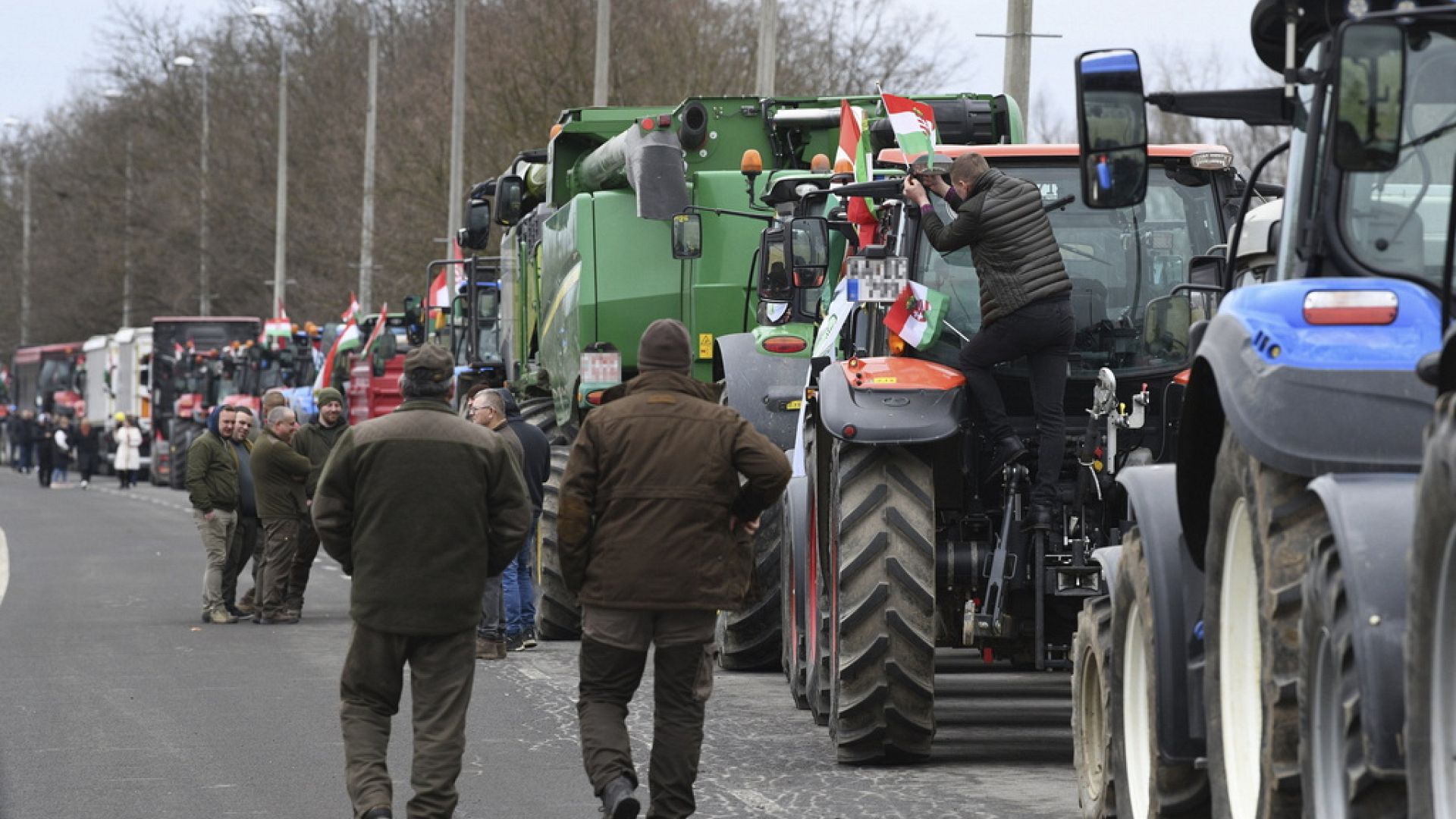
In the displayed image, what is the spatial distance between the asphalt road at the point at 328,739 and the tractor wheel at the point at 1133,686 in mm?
1664

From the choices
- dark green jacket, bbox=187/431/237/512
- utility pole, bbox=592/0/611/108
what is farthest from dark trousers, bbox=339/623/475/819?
utility pole, bbox=592/0/611/108

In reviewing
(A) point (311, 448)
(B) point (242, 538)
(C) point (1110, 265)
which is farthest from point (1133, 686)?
(B) point (242, 538)

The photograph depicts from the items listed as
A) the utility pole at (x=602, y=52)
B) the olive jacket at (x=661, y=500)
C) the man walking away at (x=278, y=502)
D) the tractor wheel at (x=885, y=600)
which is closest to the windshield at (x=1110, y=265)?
the tractor wheel at (x=885, y=600)

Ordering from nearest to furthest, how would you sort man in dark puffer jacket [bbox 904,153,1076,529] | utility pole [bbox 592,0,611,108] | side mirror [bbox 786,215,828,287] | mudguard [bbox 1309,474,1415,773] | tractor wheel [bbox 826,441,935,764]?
mudguard [bbox 1309,474,1415,773] < tractor wheel [bbox 826,441,935,764] < man in dark puffer jacket [bbox 904,153,1076,529] < side mirror [bbox 786,215,828,287] < utility pole [bbox 592,0,611,108]

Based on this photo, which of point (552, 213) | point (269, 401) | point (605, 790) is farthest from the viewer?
point (269, 401)

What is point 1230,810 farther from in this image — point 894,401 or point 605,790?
point 894,401

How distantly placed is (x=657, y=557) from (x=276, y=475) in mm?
10976

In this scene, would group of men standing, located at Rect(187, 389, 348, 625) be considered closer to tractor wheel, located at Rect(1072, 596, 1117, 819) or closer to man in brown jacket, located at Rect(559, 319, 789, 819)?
man in brown jacket, located at Rect(559, 319, 789, 819)

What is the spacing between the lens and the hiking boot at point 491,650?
50.8 feet

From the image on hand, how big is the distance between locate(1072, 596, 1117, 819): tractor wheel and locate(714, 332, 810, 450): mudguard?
18.8ft

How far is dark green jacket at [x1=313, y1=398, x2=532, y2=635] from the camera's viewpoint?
8.29 m

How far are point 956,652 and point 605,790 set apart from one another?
730cm

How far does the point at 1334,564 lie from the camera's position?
532 centimetres

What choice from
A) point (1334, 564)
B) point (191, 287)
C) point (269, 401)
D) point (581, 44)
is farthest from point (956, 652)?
point (191, 287)
